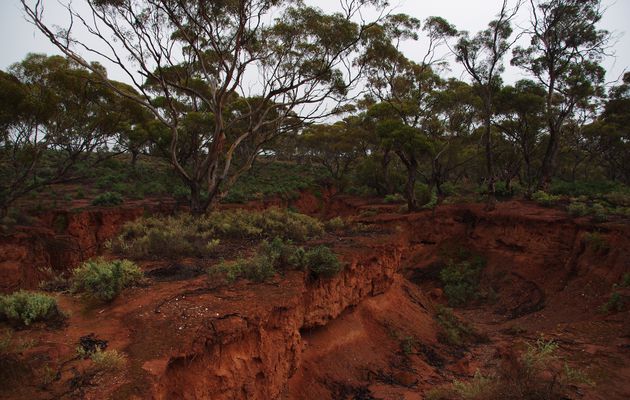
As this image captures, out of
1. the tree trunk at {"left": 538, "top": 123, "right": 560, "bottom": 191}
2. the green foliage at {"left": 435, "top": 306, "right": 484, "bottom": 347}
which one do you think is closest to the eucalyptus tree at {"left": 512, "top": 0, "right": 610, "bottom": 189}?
the tree trunk at {"left": 538, "top": 123, "right": 560, "bottom": 191}

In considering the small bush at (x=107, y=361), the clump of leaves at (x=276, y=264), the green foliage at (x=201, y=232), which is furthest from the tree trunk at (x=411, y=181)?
the small bush at (x=107, y=361)

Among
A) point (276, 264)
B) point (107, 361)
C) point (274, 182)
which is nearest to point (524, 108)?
point (276, 264)

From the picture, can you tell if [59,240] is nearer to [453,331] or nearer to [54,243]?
[54,243]

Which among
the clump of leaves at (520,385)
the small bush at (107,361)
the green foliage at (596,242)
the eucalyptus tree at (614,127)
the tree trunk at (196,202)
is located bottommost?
the clump of leaves at (520,385)

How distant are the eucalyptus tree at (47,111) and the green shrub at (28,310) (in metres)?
12.2

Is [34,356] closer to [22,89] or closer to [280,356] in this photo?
[280,356]

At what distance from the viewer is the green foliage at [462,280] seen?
15.4m

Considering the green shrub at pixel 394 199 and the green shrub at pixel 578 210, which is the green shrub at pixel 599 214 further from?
the green shrub at pixel 394 199

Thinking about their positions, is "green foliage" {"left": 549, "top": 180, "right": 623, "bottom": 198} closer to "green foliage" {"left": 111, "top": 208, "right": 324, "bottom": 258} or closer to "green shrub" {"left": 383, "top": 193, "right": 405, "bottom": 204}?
"green shrub" {"left": 383, "top": 193, "right": 405, "bottom": 204}

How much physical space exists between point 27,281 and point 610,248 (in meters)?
20.0

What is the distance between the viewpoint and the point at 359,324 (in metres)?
9.41

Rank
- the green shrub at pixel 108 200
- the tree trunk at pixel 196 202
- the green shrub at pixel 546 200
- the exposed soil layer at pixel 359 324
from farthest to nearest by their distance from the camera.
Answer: the green shrub at pixel 108 200
the green shrub at pixel 546 200
the tree trunk at pixel 196 202
the exposed soil layer at pixel 359 324

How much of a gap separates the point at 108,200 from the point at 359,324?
16.5m

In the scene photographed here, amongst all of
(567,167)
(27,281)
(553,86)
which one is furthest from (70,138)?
(567,167)
